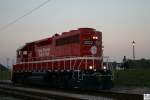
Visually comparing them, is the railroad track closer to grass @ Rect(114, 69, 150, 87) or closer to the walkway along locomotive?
the walkway along locomotive

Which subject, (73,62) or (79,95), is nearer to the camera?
(79,95)

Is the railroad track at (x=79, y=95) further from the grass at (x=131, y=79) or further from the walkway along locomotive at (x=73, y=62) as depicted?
the grass at (x=131, y=79)

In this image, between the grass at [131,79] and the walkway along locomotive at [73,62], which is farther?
the grass at [131,79]

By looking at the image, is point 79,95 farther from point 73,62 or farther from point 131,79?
point 131,79

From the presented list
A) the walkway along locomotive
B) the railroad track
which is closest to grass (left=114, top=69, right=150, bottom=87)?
the walkway along locomotive

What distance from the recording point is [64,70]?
82.2ft

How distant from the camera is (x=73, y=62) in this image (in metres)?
24.6

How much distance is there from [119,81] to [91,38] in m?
8.31

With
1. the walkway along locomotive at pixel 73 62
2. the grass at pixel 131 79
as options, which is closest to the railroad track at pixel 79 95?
the walkway along locomotive at pixel 73 62

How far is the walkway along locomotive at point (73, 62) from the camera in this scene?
2334 centimetres

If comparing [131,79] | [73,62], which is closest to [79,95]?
[73,62]

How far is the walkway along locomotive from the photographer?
76.6 ft

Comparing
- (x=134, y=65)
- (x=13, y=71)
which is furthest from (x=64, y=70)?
(x=134, y=65)

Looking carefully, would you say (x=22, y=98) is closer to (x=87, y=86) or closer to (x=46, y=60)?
(x=87, y=86)
